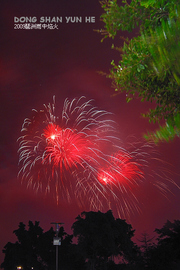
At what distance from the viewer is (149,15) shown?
6070 mm

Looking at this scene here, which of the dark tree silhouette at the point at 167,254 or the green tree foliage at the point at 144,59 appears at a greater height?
the green tree foliage at the point at 144,59

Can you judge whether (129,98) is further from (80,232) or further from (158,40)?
(80,232)

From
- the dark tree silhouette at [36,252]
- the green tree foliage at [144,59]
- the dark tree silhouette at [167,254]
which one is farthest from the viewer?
the dark tree silhouette at [36,252]

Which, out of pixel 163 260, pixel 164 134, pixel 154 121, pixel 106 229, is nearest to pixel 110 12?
pixel 154 121

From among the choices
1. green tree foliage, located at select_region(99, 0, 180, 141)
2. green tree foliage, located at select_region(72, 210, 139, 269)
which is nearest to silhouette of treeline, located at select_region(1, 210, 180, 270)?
green tree foliage, located at select_region(72, 210, 139, 269)

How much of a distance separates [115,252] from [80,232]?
651 centimetres

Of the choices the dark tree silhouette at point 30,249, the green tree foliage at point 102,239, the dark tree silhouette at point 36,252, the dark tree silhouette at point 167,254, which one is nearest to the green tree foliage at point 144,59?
the dark tree silhouette at point 167,254

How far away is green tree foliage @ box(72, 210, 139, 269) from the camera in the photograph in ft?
188

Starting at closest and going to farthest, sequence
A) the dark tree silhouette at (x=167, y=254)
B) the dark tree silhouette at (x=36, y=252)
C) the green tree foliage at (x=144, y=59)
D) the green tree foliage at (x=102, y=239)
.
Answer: the green tree foliage at (x=144, y=59)
the dark tree silhouette at (x=167, y=254)
the green tree foliage at (x=102, y=239)
the dark tree silhouette at (x=36, y=252)

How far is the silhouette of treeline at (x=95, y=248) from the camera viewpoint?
40350mm

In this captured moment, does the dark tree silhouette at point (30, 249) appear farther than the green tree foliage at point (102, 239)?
Yes

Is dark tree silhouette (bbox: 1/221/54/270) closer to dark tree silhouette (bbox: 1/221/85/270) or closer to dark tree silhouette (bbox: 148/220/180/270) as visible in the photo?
dark tree silhouette (bbox: 1/221/85/270)

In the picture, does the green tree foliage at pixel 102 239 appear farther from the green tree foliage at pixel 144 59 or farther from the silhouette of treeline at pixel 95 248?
the green tree foliage at pixel 144 59

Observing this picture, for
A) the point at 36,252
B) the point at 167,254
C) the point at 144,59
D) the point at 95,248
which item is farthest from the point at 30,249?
the point at 144,59
